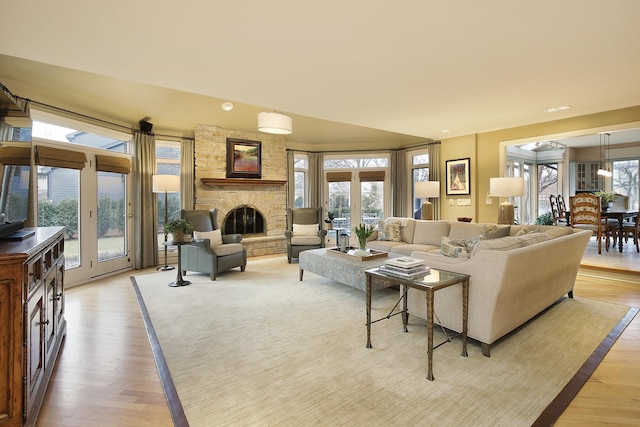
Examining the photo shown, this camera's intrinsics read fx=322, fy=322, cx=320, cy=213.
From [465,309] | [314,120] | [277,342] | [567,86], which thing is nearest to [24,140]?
[277,342]

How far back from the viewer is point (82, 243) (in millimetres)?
4828

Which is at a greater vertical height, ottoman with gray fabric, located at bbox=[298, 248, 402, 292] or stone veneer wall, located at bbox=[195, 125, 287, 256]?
stone veneer wall, located at bbox=[195, 125, 287, 256]

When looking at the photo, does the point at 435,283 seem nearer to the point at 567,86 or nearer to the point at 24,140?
the point at 567,86

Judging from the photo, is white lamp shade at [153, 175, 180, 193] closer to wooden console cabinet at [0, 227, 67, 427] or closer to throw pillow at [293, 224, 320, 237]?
throw pillow at [293, 224, 320, 237]

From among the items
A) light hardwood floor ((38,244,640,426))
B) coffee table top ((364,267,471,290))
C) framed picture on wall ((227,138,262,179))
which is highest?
framed picture on wall ((227,138,262,179))

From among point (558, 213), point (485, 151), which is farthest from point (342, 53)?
point (558, 213)

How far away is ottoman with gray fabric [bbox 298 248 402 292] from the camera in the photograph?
12.0 feet

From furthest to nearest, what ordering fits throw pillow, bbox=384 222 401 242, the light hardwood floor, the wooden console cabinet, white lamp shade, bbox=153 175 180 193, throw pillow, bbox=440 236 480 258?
1. throw pillow, bbox=384 222 401 242
2. white lamp shade, bbox=153 175 180 193
3. throw pillow, bbox=440 236 480 258
4. the light hardwood floor
5. the wooden console cabinet

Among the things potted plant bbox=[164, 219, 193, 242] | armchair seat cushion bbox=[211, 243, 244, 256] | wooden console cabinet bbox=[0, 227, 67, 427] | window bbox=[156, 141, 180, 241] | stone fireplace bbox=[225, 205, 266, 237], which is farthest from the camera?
stone fireplace bbox=[225, 205, 266, 237]

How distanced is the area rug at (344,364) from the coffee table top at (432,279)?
0.59 m

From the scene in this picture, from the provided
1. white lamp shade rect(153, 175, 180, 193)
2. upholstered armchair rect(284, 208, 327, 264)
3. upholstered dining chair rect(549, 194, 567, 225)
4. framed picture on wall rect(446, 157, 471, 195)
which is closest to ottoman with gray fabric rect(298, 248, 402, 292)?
upholstered armchair rect(284, 208, 327, 264)

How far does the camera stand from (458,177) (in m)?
6.30

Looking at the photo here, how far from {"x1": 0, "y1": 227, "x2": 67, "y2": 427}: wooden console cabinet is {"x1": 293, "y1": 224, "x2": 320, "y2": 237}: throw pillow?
4.44 meters

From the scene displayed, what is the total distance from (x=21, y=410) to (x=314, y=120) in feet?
19.6
